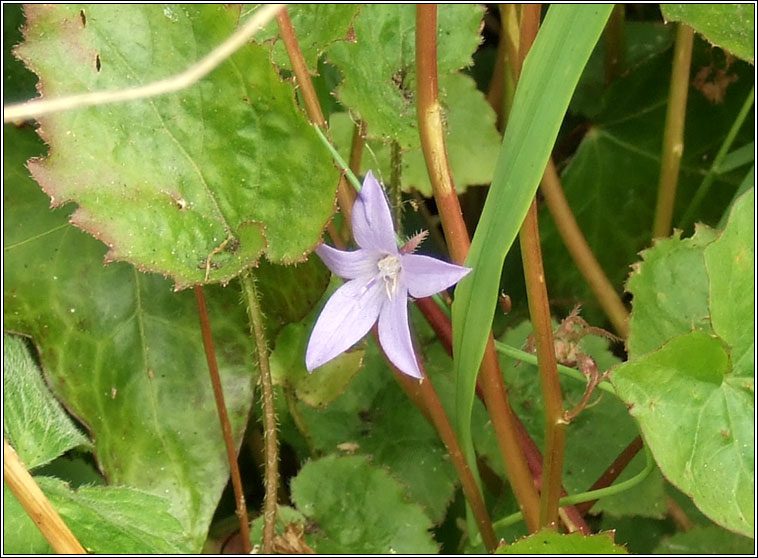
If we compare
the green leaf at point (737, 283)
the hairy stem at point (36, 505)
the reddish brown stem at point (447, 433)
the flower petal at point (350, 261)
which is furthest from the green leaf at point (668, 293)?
the hairy stem at point (36, 505)

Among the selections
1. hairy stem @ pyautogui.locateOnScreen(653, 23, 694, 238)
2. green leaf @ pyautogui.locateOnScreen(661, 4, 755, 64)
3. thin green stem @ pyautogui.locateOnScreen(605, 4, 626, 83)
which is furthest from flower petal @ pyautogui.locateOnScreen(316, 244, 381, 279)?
thin green stem @ pyautogui.locateOnScreen(605, 4, 626, 83)

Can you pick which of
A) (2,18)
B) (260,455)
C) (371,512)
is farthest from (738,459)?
(2,18)

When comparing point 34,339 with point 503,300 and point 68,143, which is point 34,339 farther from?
point 503,300

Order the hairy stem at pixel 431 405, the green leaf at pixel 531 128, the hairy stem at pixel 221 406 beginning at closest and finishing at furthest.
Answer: the green leaf at pixel 531 128
the hairy stem at pixel 431 405
the hairy stem at pixel 221 406

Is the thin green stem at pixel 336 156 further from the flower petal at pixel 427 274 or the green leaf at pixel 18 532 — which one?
the green leaf at pixel 18 532

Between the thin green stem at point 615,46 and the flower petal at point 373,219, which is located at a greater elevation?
the thin green stem at point 615,46
